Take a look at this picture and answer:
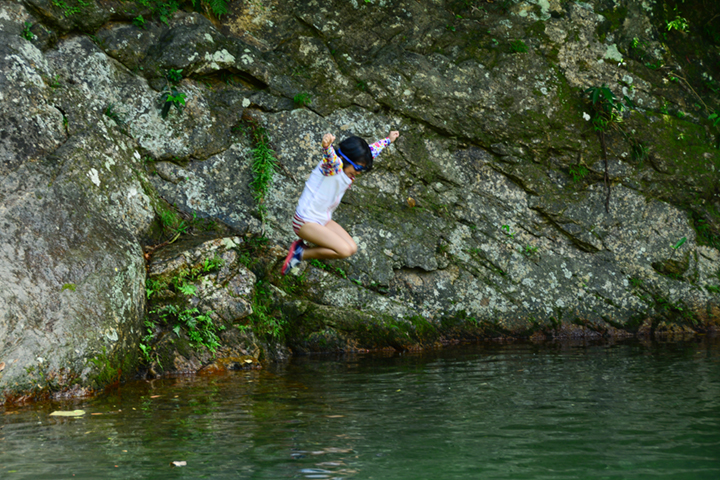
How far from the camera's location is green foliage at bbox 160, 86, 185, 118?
8352 mm

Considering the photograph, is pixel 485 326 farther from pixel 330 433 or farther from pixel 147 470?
pixel 147 470

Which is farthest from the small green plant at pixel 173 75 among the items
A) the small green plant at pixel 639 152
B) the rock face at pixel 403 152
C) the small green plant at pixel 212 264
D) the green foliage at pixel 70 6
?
the small green plant at pixel 639 152

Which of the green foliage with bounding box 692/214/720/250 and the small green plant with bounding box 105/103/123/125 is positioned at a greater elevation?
the small green plant with bounding box 105/103/123/125

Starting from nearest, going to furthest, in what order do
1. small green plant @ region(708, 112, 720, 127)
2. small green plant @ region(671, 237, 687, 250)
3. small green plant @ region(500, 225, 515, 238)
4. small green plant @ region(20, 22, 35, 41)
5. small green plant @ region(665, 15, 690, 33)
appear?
small green plant @ region(20, 22, 35, 41) → small green plant @ region(500, 225, 515, 238) → small green plant @ region(671, 237, 687, 250) → small green plant @ region(708, 112, 720, 127) → small green plant @ region(665, 15, 690, 33)

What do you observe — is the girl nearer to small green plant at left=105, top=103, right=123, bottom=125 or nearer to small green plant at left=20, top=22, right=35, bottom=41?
small green plant at left=105, top=103, right=123, bottom=125

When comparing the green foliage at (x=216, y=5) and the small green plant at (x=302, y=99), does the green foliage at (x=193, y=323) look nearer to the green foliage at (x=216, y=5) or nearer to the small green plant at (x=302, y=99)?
the small green plant at (x=302, y=99)

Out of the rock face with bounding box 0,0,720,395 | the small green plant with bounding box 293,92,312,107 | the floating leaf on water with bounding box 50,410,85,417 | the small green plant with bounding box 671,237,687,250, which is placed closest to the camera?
the floating leaf on water with bounding box 50,410,85,417

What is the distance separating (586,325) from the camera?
9.28 meters

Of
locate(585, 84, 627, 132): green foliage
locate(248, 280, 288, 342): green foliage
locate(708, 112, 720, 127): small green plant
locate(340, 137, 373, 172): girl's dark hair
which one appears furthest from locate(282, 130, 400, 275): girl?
locate(708, 112, 720, 127): small green plant

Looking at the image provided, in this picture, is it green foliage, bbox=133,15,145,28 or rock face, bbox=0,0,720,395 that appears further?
green foliage, bbox=133,15,145,28

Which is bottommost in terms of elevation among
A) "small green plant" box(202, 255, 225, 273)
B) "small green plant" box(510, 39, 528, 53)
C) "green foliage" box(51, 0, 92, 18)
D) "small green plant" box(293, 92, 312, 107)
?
"small green plant" box(202, 255, 225, 273)

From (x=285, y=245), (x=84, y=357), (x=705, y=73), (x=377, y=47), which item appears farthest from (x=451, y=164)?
(x=84, y=357)

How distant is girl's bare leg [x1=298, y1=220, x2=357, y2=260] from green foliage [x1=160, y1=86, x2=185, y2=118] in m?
3.00

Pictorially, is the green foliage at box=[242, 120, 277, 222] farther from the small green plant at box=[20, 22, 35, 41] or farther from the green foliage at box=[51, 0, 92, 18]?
the small green plant at box=[20, 22, 35, 41]
